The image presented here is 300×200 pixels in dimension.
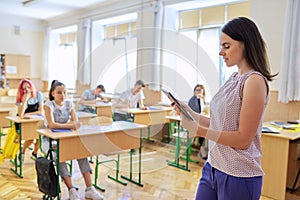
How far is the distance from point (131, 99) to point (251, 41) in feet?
10.3

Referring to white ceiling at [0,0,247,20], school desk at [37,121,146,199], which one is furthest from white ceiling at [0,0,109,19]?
school desk at [37,121,146,199]

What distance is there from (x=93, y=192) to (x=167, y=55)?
59.7 inches

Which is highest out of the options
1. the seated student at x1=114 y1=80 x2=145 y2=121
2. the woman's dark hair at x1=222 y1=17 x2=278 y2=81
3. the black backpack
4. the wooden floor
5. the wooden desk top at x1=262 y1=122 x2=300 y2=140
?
the woman's dark hair at x1=222 y1=17 x2=278 y2=81

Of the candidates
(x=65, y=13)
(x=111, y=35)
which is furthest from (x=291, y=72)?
(x=65, y=13)

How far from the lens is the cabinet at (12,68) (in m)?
7.71

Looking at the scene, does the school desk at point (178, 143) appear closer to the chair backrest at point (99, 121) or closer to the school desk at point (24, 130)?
the chair backrest at point (99, 121)

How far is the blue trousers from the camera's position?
1021mm

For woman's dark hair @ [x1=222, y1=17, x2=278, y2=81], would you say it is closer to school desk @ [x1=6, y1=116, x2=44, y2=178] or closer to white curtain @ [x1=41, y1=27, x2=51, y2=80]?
school desk @ [x1=6, y1=116, x2=44, y2=178]

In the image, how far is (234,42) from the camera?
3.34ft

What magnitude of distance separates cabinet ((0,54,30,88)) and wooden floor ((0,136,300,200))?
4.60 m

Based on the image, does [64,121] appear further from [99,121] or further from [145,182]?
[145,182]

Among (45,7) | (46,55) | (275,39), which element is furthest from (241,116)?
(46,55)

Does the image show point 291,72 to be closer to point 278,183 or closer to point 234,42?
point 278,183

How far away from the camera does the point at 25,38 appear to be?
8359 millimetres
